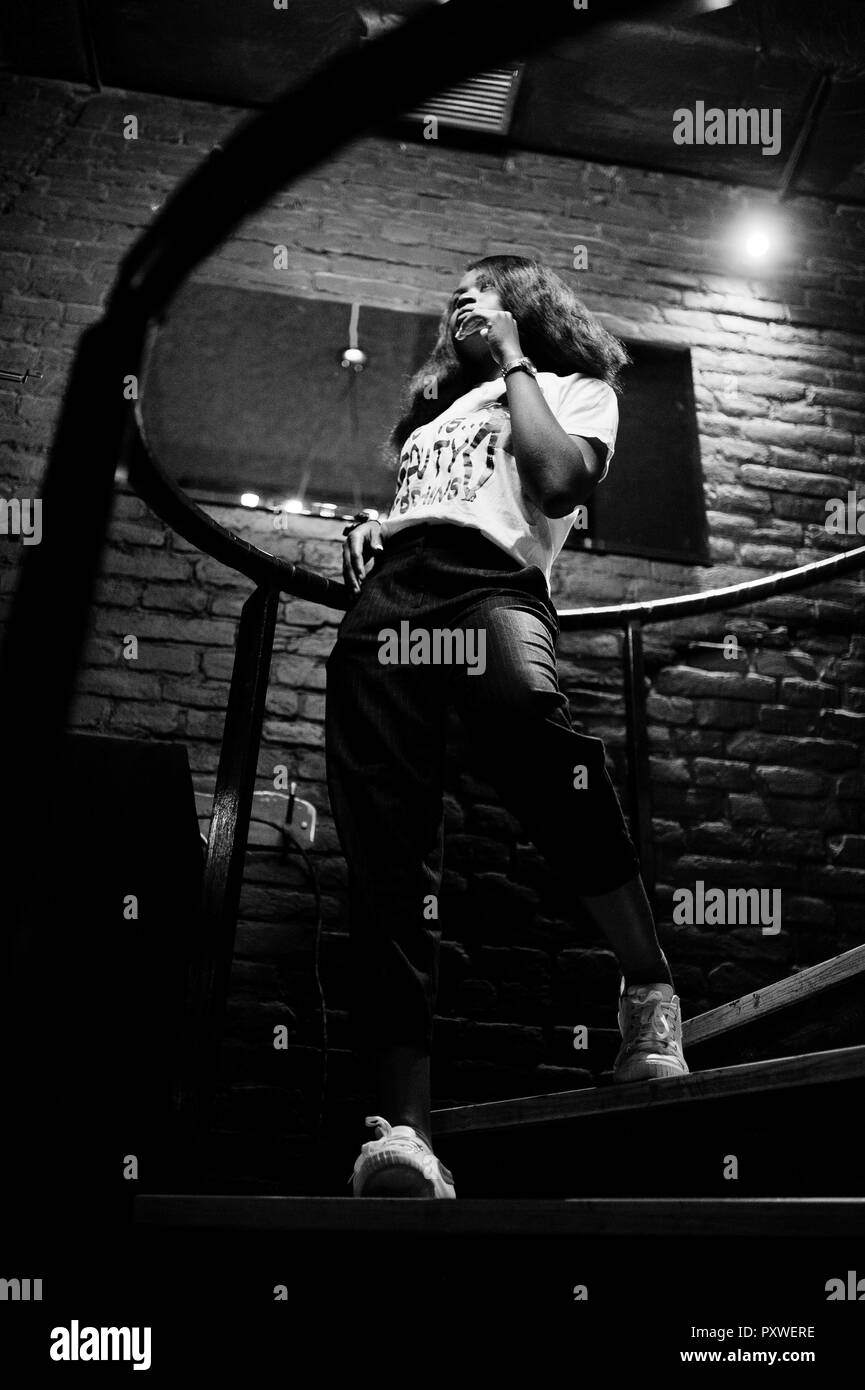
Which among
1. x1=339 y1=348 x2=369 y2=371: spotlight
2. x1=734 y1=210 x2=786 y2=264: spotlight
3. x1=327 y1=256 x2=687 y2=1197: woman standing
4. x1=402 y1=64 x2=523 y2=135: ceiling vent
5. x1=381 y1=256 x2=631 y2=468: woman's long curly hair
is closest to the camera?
x1=327 y1=256 x2=687 y2=1197: woman standing

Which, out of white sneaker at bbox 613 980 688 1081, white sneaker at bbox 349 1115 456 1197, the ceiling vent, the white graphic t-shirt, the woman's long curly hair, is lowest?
white sneaker at bbox 349 1115 456 1197

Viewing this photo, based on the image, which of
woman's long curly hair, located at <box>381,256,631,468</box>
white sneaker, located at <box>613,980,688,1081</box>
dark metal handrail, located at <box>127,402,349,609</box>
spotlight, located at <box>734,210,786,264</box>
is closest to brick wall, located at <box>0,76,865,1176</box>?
spotlight, located at <box>734,210,786,264</box>

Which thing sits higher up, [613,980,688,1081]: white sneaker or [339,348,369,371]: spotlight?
[339,348,369,371]: spotlight

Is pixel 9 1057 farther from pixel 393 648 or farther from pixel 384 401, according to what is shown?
pixel 384 401

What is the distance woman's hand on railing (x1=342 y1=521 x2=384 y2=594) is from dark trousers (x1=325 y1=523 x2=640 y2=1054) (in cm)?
5

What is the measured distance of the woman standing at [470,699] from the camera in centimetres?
127

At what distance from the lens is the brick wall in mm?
2566

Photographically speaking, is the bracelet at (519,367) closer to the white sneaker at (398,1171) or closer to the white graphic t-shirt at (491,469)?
the white graphic t-shirt at (491,469)

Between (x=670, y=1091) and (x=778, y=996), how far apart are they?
0.39m

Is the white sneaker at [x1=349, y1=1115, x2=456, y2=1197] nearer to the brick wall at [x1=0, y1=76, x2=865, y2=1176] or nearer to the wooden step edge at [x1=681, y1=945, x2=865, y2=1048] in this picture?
the wooden step edge at [x1=681, y1=945, x2=865, y2=1048]

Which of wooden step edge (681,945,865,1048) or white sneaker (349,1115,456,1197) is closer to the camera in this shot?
white sneaker (349,1115,456,1197)

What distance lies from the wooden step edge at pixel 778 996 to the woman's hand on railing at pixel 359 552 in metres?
0.83

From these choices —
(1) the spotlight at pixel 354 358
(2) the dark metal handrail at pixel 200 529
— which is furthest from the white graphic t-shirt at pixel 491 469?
(1) the spotlight at pixel 354 358

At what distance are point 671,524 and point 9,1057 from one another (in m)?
3.37
